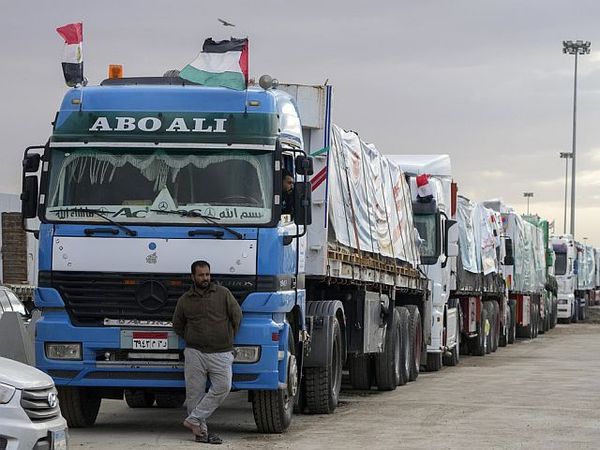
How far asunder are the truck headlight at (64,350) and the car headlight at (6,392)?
4319 millimetres

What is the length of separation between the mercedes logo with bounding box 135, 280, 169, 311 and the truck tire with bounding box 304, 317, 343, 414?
123 inches

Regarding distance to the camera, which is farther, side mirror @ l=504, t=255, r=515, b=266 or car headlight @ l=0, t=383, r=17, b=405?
side mirror @ l=504, t=255, r=515, b=266

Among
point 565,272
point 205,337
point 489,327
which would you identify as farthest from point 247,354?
point 565,272

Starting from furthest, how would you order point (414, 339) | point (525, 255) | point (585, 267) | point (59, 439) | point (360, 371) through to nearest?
point (585, 267) < point (525, 255) < point (414, 339) < point (360, 371) < point (59, 439)

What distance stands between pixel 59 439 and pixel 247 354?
4.10 meters

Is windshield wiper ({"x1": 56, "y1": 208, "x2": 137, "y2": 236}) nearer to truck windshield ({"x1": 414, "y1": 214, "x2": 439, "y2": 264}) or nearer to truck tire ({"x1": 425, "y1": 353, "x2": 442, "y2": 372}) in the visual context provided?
truck windshield ({"x1": 414, "y1": 214, "x2": 439, "y2": 264})

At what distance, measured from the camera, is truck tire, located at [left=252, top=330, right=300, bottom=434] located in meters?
14.4

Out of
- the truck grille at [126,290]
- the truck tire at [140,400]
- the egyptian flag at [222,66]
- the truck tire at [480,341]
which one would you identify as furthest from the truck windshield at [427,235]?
the truck grille at [126,290]

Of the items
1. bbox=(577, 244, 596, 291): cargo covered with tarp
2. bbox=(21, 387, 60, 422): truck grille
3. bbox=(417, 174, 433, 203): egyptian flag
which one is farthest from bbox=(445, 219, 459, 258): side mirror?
bbox=(577, 244, 596, 291): cargo covered with tarp

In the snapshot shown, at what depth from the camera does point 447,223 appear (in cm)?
2681

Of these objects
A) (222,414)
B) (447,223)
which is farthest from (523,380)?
(222,414)

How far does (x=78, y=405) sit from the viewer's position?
14711 millimetres

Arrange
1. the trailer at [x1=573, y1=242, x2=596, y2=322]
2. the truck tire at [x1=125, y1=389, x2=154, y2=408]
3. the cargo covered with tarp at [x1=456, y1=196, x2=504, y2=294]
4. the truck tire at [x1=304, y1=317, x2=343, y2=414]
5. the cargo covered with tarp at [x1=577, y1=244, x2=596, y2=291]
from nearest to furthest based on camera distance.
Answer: the truck tire at [x1=304, y1=317, x2=343, y2=414]
the truck tire at [x1=125, y1=389, x2=154, y2=408]
the cargo covered with tarp at [x1=456, y1=196, x2=504, y2=294]
the trailer at [x1=573, y1=242, x2=596, y2=322]
the cargo covered with tarp at [x1=577, y1=244, x2=596, y2=291]

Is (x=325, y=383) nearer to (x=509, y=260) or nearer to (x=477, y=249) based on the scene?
(x=477, y=249)
